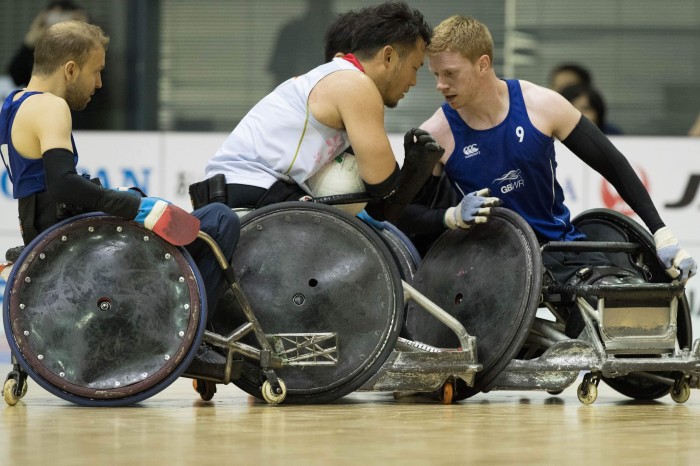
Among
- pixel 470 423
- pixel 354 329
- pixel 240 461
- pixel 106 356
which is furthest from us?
pixel 354 329

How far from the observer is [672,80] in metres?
8.30

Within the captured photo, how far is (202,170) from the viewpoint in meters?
7.95

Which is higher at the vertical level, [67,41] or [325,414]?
[67,41]

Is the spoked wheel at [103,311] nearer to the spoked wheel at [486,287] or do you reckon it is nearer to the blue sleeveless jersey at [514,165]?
the spoked wheel at [486,287]

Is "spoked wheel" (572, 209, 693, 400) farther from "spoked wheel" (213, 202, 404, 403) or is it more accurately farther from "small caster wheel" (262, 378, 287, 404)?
"small caster wheel" (262, 378, 287, 404)

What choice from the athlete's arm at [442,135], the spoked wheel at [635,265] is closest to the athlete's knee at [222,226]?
the athlete's arm at [442,135]

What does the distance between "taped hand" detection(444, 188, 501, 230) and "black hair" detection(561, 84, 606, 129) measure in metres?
3.65

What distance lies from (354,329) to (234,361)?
393mm

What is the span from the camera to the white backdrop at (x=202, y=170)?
7863 millimetres

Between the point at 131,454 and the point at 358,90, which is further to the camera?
the point at 358,90

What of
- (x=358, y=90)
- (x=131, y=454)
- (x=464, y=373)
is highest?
(x=358, y=90)

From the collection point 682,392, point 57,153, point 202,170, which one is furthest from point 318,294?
point 202,170

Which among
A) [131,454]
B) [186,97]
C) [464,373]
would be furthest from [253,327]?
[186,97]

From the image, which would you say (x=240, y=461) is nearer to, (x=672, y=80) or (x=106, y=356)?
(x=106, y=356)
